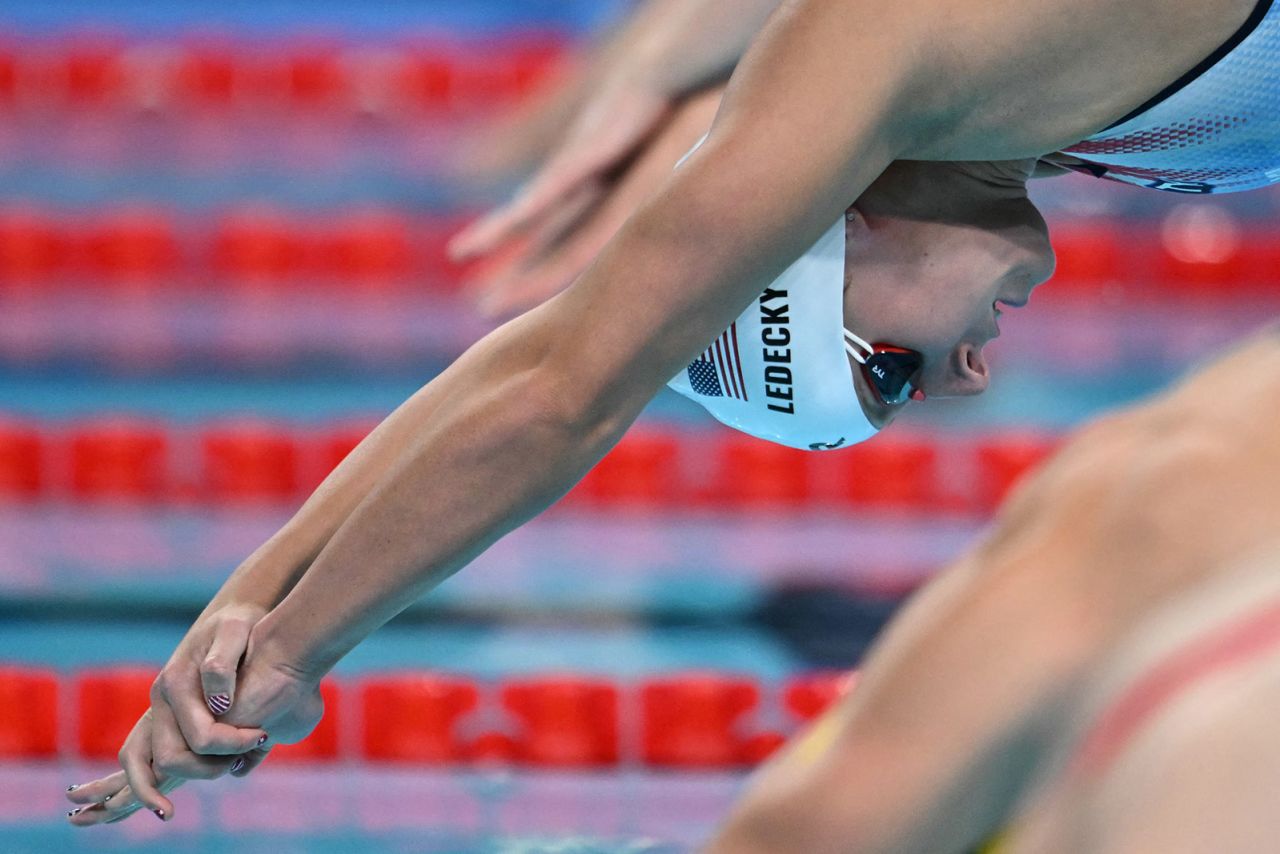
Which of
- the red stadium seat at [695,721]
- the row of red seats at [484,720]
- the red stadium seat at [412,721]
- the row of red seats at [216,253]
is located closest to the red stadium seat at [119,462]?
the row of red seats at [484,720]

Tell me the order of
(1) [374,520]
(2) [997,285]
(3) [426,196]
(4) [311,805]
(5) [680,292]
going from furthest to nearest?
(3) [426,196]
(4) [311,805]
(2) [997,285]
(1) [374,520]
(5) [680,292]

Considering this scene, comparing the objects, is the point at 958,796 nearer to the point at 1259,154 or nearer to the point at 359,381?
the point at 1259,154

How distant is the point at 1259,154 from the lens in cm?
185

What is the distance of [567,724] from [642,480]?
5.02 feet

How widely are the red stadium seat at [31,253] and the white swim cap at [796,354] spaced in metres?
4.77

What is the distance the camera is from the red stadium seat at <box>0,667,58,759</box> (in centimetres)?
340

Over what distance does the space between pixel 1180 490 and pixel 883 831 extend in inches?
9.8

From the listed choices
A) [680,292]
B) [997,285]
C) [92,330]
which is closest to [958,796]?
[680,292]

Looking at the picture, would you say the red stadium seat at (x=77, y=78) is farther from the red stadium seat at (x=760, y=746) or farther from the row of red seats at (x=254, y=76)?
the red stadium seat at (x=760, y=746)

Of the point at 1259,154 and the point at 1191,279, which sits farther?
the point at 1191,279

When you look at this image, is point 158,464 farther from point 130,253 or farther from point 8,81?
point 8,81

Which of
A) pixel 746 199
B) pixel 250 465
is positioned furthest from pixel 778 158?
pixel 250 465

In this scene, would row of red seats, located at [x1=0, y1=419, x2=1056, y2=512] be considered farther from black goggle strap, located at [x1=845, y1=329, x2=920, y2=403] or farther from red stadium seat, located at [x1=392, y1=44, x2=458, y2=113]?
red stadium seat, located at [x1=392, y1=44, x2=458, y2=113]

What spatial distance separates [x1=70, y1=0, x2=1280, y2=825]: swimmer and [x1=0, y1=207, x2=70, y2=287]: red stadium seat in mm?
4560
